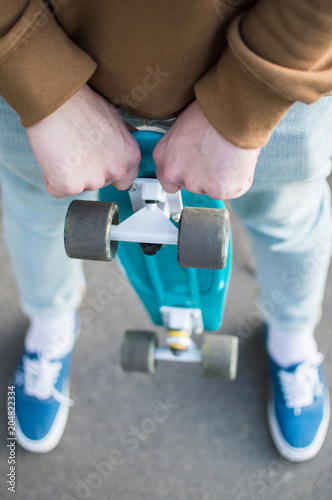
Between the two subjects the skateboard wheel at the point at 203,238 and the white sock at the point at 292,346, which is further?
the white sock at the point at 292,346

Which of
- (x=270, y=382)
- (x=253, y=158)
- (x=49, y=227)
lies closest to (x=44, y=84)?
(x=253, y=158)

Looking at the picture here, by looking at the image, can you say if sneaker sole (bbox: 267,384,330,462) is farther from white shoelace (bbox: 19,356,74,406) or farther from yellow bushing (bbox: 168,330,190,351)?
white shoelace (bbox: 19,356,74,406)

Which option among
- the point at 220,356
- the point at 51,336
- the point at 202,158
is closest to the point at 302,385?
the point at 220,356

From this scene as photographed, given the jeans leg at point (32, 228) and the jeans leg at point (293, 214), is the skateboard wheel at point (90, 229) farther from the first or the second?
the jeans leg at point (293, 214)

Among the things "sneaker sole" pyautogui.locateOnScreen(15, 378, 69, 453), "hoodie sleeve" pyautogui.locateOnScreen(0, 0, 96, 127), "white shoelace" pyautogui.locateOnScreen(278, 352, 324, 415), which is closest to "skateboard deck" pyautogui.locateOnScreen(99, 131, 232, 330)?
"hoodie sleeve" pyautogui.locateOnScreen(0, 0, 96, 127)

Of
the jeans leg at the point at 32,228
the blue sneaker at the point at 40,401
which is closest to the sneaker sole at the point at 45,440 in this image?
the blue sneaker at the point at 40,401

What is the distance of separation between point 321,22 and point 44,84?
1.11 feet

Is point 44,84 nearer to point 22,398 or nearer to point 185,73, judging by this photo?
point 185,73

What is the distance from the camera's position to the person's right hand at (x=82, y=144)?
610 mm

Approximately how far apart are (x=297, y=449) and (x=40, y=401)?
Result: 0.68 meters

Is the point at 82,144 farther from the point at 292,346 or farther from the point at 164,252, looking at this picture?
the point at 292,346

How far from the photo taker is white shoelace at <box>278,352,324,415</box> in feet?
Answer: 3.79

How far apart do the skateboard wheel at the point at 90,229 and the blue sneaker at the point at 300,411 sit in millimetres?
725

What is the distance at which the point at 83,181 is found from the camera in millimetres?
643
